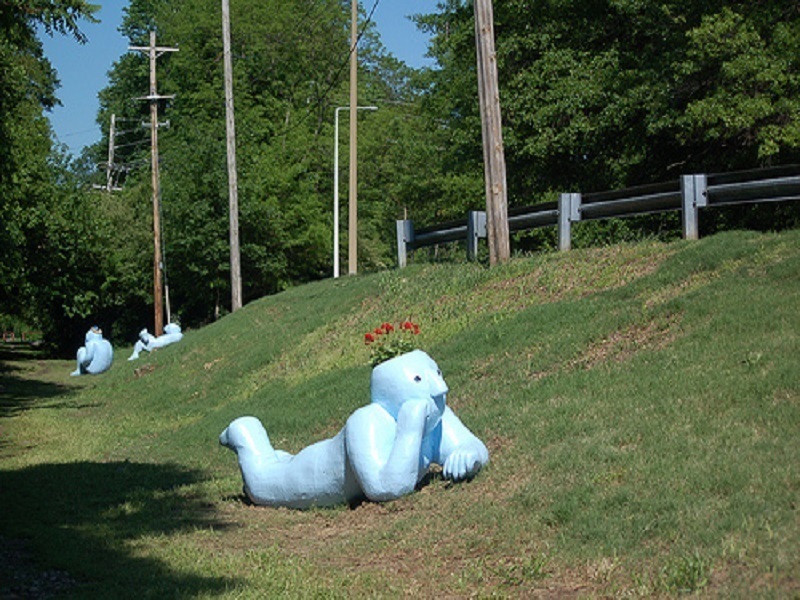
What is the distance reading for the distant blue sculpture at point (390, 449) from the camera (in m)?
9.04

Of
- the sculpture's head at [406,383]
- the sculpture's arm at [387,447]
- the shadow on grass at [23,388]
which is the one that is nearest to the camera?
the sculpture's arm at [387,447]

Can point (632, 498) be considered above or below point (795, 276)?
below

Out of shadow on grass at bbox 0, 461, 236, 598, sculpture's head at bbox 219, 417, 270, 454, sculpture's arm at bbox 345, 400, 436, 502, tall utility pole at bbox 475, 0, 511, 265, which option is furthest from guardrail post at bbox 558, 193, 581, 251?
sculpture's arm at bbox 345, 400, 436, 502

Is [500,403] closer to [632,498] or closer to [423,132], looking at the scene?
[632,498]

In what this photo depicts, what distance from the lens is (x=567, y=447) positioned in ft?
28.4

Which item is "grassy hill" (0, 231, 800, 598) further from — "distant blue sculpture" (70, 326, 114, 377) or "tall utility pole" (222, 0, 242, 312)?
"tall utility pole" (222, 0, 242, 312)

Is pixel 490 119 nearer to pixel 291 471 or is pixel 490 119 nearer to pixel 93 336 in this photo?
pixel 291 471

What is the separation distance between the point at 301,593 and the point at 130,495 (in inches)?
197

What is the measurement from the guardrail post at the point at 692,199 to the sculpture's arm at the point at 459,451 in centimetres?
698

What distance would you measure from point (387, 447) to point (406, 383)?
578 millimetres

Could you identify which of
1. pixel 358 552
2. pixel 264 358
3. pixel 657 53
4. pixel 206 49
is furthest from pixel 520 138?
pixel 206 49

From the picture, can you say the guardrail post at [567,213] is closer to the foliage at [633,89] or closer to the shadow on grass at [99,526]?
the foliage at [633,89]

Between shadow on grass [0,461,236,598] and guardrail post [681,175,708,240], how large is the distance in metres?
7.57

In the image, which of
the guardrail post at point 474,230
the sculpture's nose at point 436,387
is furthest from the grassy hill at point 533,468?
the guardrail post at point 474,230
